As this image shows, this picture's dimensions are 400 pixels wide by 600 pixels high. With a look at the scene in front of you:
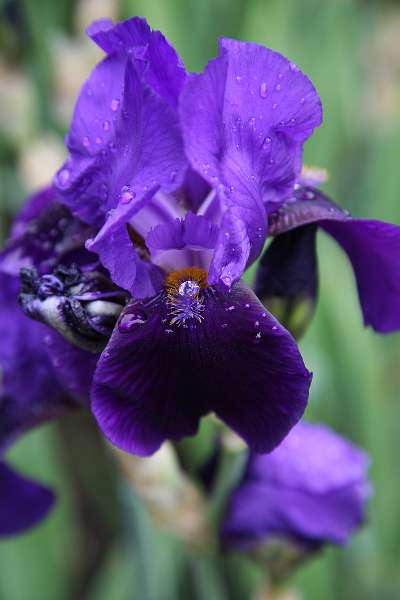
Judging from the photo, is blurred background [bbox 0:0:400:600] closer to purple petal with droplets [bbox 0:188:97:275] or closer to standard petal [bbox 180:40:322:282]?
purple petal with droplets [bbox 0:188:97:275]

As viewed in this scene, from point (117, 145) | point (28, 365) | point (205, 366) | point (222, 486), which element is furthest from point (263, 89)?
point (222, 486)

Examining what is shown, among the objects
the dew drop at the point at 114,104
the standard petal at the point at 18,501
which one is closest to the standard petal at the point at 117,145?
the dew drop at the point at 114,104

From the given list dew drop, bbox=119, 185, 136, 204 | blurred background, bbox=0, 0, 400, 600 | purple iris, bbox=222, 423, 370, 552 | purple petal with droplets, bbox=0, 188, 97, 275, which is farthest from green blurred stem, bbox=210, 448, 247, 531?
dew drop, bbox=119, 185, 136, 204

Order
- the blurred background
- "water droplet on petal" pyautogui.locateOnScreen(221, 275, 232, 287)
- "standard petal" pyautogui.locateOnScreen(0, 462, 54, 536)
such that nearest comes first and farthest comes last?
"water droplet on petal" pyautogui.locateOnScreen(221, 275, 232, 287) < "standard petal" pyautogui.locateOnScreen(0, 462, 54, 536) < the blurred background

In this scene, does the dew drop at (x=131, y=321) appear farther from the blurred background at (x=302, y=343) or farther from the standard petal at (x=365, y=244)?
the blurred background at (x=302, y=343)

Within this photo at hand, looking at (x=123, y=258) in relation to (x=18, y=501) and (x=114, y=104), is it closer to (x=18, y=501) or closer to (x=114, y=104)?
(x=114, y=104)
